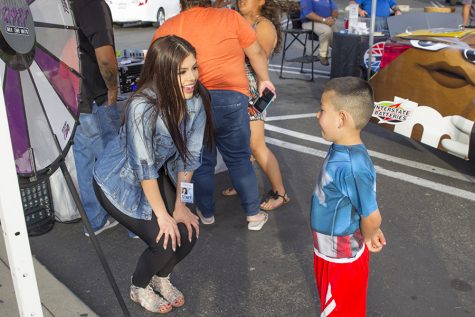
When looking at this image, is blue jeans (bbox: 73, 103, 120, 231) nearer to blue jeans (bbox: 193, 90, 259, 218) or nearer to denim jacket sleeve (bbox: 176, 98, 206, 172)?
blue jeans (bbox: 193, 90, 259, 218)

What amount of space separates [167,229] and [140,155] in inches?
15.0

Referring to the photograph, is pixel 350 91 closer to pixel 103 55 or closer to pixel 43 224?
pixel 103 55

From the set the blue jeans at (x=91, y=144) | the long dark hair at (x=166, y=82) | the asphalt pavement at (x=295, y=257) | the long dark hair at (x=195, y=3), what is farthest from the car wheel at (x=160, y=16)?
the long dark hair at (x=166, y=82)

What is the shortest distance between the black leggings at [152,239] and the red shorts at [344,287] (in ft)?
2.55

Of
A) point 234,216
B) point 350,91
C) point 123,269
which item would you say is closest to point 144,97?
point 350,91

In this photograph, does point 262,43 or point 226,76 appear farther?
point 262,43

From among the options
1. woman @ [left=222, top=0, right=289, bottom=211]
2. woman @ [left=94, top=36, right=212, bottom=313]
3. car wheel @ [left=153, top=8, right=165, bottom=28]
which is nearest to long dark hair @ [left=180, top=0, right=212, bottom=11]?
woman @ [left=222, top=0, right=289, bottom=211]

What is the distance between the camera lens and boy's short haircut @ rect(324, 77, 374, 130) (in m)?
1.96

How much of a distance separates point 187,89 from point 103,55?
38.9 inches

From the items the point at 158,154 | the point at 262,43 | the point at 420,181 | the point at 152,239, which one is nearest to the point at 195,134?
the point at 158,154

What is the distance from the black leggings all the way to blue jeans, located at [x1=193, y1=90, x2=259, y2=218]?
75 cm

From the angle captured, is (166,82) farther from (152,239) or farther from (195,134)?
(152,239)

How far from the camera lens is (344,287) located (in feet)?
6.81

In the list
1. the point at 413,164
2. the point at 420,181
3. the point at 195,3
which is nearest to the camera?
the point at 195,3
